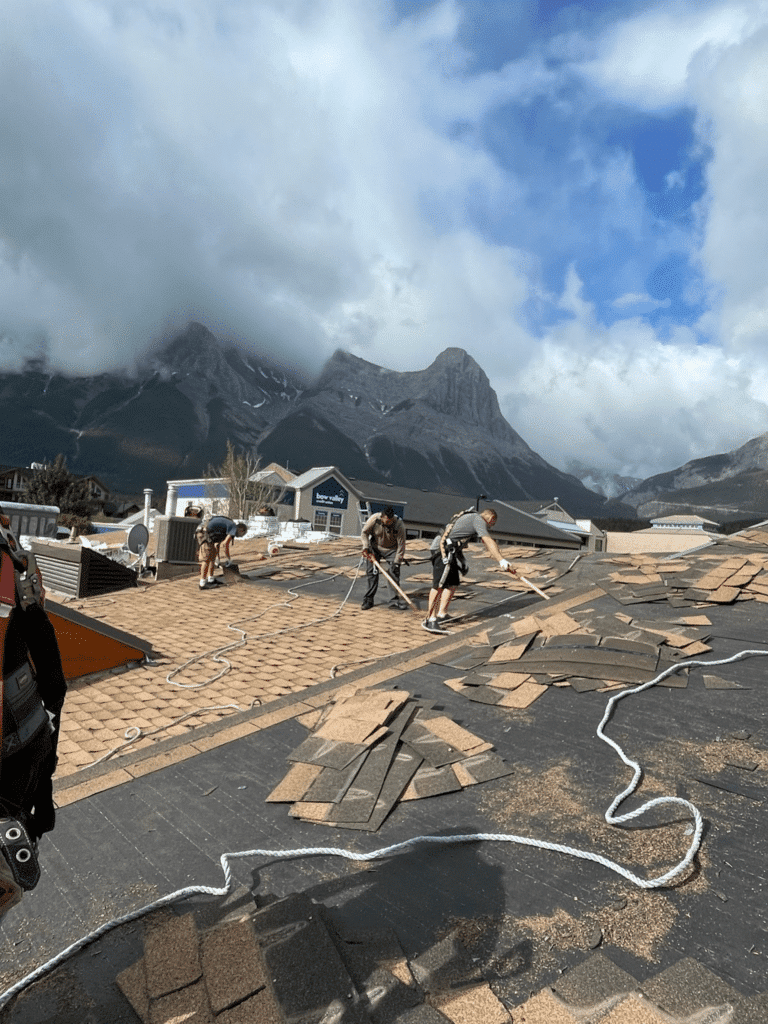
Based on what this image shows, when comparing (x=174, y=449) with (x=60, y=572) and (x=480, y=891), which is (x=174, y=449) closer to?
(x=60, y=572)

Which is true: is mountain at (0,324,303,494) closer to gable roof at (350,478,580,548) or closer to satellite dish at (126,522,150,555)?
gable roof at (350,478,580,548)

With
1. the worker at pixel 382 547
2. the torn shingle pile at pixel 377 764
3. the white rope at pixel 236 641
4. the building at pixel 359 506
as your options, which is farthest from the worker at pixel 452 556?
the building at pixel 359 506

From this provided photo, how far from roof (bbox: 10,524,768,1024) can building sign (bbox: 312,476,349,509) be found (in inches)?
1546

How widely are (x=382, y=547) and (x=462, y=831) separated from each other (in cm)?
681

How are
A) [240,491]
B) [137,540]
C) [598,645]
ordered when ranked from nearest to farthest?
[598,645] < [137,540] < [240,491]

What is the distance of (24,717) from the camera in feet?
5.40

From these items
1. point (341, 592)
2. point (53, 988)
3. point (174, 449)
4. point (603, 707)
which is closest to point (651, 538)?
point (341, 592)

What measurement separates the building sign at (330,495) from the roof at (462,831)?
39279mm

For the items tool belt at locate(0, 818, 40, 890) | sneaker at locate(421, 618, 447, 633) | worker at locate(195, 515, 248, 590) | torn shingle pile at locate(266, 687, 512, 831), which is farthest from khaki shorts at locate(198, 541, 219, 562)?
tool belt at locate(0, 818, 40, 890)

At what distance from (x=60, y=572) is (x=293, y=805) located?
31.7 feet

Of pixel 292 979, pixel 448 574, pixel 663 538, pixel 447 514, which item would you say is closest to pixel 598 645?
pixel 448 574

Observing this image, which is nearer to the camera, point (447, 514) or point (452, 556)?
point (452, 556)

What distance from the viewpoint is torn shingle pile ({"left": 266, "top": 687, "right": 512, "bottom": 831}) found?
328 centimetres

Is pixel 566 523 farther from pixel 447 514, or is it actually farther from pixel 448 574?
pixel 448 574
